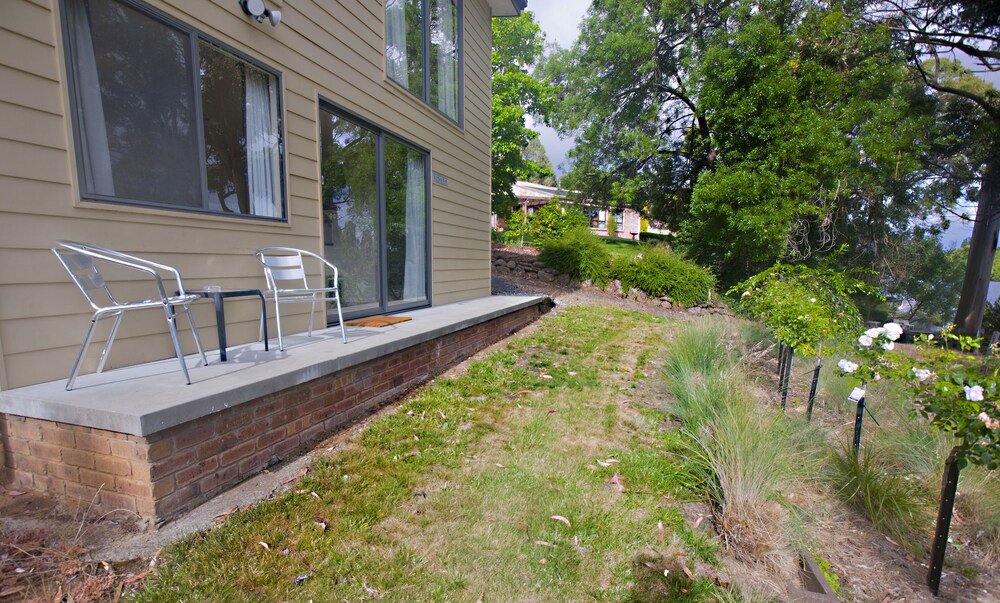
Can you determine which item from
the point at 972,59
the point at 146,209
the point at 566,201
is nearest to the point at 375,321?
the point at 146,209

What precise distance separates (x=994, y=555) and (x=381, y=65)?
19.7 ft

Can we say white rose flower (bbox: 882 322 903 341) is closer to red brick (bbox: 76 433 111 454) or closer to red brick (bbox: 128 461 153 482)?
red brick (bbox: 128 461 153 482)

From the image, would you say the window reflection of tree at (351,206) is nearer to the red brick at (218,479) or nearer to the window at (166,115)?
the window at (166,115)

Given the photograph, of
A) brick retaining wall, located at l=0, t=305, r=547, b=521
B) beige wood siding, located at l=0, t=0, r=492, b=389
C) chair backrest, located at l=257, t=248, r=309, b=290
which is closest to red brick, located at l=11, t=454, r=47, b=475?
brick retaining wall, located at l=0, t=305, r=547, b=521

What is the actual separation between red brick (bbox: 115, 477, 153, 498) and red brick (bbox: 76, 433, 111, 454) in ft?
0.47

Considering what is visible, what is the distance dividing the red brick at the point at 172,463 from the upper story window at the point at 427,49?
177 inches

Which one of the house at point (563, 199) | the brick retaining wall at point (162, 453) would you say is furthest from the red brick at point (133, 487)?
the house at point (563, 199)

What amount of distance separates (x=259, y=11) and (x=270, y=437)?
123 inches

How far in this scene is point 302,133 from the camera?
386cm

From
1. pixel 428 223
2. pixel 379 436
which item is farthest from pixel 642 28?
pixel 379 436

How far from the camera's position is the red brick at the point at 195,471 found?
1999 mm

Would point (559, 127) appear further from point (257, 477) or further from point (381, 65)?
point (257, 477)

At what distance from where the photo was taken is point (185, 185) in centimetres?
297

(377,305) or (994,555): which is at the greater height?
(377,305)
